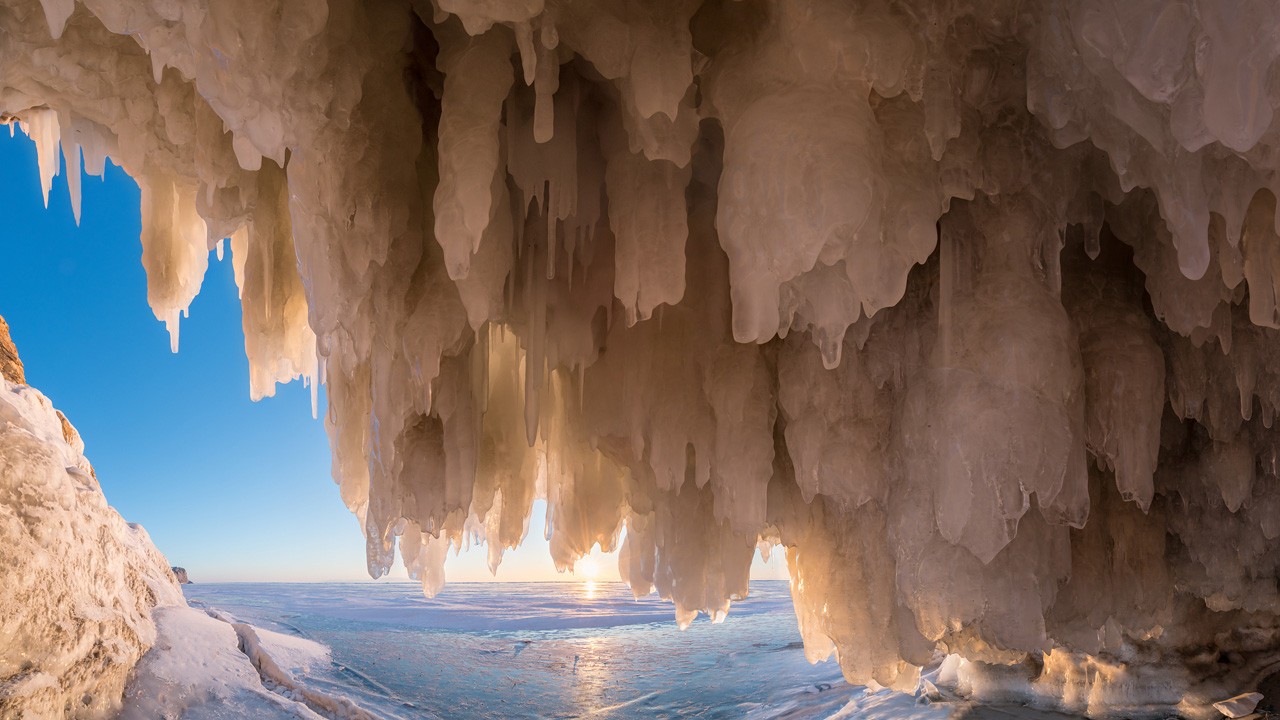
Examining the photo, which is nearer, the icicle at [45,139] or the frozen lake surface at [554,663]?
the icicle at [45,139]

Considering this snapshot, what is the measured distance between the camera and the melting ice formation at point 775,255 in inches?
82.4

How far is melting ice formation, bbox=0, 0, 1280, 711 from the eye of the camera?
2.09m

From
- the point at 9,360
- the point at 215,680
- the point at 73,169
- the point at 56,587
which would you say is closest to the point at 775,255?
the point at 73,169

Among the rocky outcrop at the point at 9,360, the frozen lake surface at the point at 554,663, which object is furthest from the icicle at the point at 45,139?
the frozen lake surface at the point at 554,663

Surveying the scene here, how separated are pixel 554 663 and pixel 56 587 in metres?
11.7

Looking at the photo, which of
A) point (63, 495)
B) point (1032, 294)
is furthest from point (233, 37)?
point (63, 495)

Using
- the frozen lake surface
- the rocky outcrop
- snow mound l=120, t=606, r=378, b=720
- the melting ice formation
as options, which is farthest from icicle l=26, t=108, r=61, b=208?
the frozen lake surface

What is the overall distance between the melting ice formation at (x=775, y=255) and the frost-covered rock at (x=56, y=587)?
6.64 ft

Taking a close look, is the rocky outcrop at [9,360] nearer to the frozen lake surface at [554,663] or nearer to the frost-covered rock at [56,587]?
the frost-covered rock at [56,587]

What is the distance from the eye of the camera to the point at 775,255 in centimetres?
220

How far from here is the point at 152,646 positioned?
5945 mm

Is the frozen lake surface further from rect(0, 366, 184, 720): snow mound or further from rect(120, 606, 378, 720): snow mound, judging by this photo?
rect(0, 366, 184, 720): snow mound

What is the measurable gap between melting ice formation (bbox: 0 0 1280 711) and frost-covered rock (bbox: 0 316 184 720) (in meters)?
2.02

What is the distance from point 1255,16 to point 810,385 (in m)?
2.03
